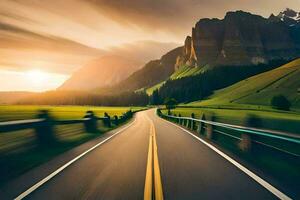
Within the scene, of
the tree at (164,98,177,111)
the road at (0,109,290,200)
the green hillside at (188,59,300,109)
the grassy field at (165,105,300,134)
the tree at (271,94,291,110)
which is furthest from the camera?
the tree at (164,98,177,111)

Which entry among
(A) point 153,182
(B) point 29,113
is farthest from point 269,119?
(A) point 153,182

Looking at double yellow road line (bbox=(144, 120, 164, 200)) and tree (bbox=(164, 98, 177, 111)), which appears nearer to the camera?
double yellow road line (bbox=(144, 120, 164, 200))

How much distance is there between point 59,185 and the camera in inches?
277

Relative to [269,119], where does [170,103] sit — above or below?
above

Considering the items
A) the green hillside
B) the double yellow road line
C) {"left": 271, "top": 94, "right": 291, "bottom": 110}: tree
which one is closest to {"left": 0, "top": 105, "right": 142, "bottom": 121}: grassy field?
the double yellow road line

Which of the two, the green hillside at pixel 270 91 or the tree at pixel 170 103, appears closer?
the green hillside at pixel 270 91

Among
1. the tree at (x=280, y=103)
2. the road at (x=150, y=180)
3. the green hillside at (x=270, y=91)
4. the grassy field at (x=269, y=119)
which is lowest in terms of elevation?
the grassy field at (x=269, y=119)

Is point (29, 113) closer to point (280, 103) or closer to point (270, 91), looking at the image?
point (280, 103)

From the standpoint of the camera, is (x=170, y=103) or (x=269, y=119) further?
(x=170, y=103)

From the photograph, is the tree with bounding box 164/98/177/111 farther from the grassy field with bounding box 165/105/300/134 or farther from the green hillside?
the grassy field with bounding box 165/105/300/134

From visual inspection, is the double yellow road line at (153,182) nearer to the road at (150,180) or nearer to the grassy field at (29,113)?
the road at (150,180)

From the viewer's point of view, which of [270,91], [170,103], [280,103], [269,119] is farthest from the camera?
[270,91]

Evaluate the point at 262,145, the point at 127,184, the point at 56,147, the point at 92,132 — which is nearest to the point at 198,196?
the point at 127,184

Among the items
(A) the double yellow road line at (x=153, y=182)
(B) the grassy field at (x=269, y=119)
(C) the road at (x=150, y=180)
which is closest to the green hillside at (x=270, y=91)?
(B) the grassy field at (x=269, y=119)
